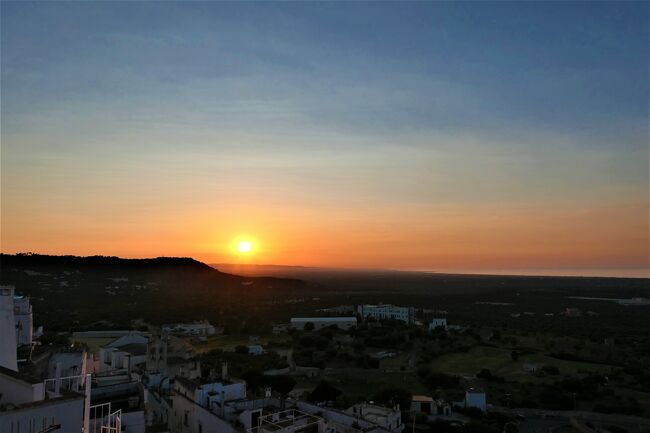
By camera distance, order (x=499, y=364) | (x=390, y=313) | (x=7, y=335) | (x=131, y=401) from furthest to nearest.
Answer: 1. (x=390, y=313)
2. (x=499, y=364)
3. (x=131, y=401)
4. (x=7, y=335)

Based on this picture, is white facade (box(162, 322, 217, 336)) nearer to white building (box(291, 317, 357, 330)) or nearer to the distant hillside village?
the distant hillside village

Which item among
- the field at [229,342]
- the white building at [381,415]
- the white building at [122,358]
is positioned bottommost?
the field at [229,342]

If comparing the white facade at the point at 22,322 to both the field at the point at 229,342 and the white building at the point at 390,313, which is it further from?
the white building at the point at 390,313

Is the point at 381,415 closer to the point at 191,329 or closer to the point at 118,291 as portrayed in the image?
the point at 191,329

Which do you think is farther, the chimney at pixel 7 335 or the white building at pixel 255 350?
the white building at pixel 255 350

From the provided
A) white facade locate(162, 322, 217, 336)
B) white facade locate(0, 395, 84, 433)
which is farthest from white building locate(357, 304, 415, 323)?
white facade locate(0, 395, 84, 433)

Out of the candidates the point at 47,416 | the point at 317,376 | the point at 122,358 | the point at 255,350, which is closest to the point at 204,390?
the point at 47,416

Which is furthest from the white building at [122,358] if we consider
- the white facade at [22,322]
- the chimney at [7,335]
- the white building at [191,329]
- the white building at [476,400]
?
the white building at [191,329]
